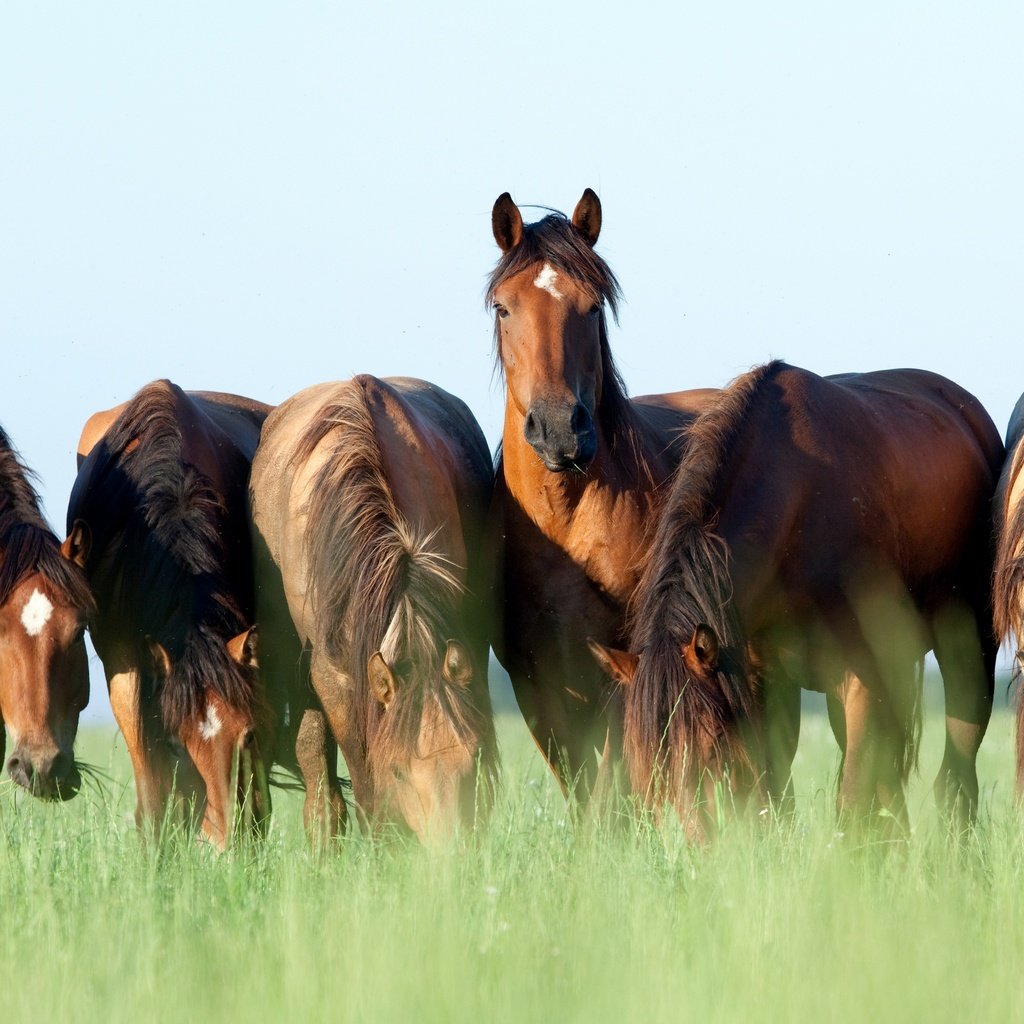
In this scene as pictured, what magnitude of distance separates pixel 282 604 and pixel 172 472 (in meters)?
0.76

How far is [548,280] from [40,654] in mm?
2577

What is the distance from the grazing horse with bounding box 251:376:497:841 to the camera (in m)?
4.87

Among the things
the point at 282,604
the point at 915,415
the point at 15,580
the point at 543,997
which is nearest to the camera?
the point at 543,997

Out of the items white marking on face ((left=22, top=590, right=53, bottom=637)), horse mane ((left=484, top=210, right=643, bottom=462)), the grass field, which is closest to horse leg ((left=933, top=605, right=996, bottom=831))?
horse mane ((left=484, top=210, right=643, bottom=462))

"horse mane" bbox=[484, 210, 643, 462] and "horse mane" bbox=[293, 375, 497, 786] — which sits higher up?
"horse mane" bbox=[484, 210, 643, 462]

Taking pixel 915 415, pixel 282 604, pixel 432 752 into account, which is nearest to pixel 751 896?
pixel 432 752

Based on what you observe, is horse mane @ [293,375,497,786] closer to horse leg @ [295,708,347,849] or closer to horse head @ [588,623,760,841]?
horse head @ [588,623,760,841]

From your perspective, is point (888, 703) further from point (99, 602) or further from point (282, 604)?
point (99, 602)

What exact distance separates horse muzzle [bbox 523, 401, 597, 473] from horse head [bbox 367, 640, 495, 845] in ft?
3.77

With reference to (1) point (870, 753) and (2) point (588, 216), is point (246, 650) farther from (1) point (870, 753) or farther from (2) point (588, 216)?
(1) point (870, 753)

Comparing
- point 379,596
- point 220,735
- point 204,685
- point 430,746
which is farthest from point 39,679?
point 430,746

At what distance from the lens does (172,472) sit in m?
6.39

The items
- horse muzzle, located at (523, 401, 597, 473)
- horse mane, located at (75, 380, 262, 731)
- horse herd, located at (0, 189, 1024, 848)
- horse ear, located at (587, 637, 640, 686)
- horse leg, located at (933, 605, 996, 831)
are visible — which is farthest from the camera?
horse leg, located at (933, 605, 996, 831)

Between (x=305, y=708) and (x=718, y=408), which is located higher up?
(x=718, y=408)
